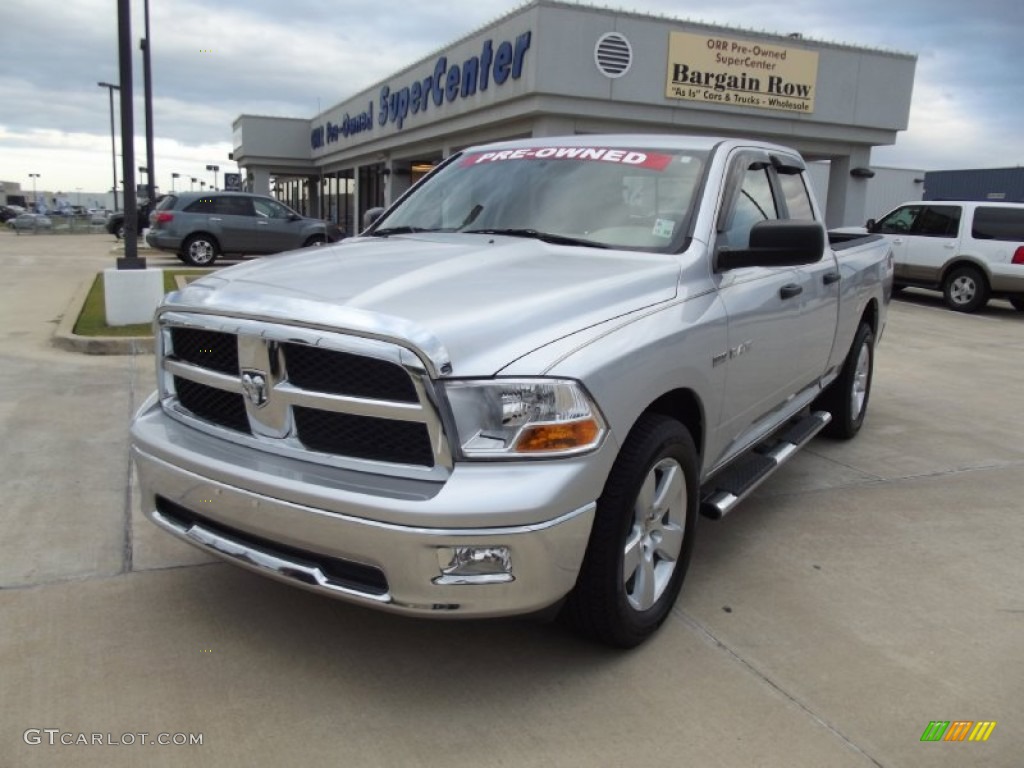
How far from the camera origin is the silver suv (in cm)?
1755

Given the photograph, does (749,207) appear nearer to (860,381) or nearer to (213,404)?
(860,381)

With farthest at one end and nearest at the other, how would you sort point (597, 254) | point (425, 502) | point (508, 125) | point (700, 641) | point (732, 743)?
point (508, 125) → point (597, 254) → point (700, 641) → point (732, 743) → point (425, 502)

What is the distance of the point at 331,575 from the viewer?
257 cm

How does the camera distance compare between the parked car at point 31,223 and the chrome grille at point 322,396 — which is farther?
the parked car at point 31,223

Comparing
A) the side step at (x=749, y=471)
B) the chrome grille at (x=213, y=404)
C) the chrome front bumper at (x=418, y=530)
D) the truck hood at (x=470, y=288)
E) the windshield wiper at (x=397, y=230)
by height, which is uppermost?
the windshield wiper at (x=397, y=230)

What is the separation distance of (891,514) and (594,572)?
2565 mm

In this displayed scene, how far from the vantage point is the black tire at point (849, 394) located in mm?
5703

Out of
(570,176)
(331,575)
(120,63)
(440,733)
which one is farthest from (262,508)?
(120,63)

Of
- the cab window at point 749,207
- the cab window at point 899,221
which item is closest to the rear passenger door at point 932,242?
the cab window at point 899,221

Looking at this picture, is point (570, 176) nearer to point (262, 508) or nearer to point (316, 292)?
point (316, 292)

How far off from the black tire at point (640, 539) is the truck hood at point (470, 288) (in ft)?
1.55

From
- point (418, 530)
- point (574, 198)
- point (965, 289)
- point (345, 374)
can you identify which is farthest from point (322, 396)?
point (965, 289)

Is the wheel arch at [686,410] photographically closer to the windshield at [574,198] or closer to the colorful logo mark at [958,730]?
the windshield at [574,198]

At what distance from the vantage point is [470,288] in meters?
2.80
